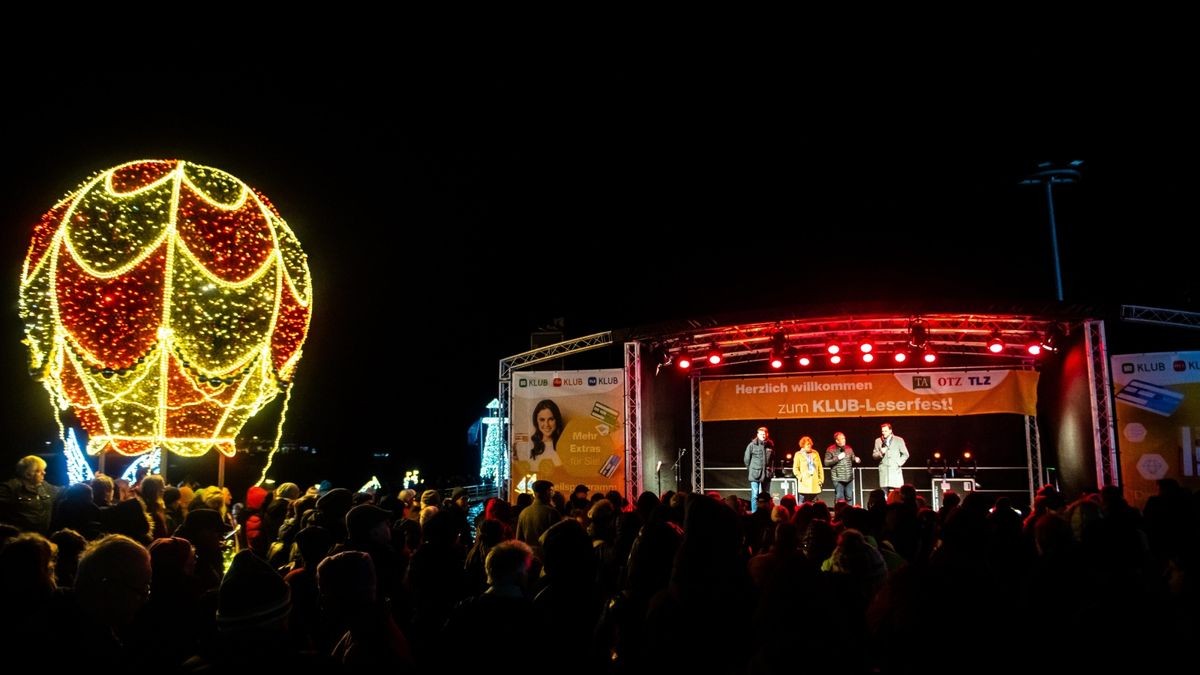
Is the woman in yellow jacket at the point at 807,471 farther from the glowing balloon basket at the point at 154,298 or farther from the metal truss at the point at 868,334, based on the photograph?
the glowing balloon basket at the point at 154,298

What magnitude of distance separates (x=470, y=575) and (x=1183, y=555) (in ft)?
13.2

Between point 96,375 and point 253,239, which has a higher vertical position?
point 253,239

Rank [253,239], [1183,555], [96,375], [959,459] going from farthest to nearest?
[959,459], [253,239], [96,375], [1183,555]

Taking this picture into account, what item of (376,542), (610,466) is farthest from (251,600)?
(610,466)

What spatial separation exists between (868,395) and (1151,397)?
566cm

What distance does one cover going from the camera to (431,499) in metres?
9.18

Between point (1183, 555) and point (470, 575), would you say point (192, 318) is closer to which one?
point (470, 575)

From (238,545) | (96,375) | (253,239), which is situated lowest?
(238,545)

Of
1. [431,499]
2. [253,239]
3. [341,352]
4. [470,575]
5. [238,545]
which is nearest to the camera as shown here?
[470,575]

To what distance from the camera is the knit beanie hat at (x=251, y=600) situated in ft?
8.75

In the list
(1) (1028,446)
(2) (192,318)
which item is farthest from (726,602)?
→ (1) (1028,446)

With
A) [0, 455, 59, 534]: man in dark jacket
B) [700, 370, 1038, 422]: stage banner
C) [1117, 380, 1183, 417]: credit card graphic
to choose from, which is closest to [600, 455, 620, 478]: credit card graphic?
[700, 370, 1038, 422]: stage banner

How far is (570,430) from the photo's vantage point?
1533cm

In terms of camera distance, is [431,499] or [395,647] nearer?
[395,647]
